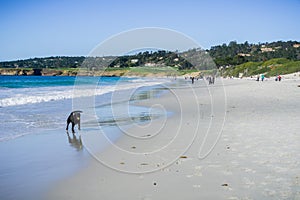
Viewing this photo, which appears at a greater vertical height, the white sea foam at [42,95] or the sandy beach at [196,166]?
the white sea foam at [42,95]

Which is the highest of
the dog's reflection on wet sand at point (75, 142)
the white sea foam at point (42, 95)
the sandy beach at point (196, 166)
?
the white sea foam at point (42, 95)

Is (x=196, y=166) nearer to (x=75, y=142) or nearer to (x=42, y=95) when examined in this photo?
(x=75, y=142)

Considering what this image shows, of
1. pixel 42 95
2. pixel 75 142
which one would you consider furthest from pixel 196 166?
pixel 42 95

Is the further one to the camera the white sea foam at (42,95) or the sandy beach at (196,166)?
the white sea foam at (42,95)

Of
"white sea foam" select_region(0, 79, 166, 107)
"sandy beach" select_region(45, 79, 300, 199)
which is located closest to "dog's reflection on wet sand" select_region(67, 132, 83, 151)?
"sandy beach" select_region(45, 79, 300, 199)

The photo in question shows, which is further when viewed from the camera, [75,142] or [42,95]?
[42,95]

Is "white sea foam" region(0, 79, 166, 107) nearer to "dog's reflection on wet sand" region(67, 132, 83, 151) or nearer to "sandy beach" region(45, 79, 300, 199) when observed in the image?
"dog's reflection on wet sand" region(67, 132, 83, 151)

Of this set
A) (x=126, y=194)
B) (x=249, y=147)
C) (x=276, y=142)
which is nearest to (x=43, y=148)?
(x=126, y=194)

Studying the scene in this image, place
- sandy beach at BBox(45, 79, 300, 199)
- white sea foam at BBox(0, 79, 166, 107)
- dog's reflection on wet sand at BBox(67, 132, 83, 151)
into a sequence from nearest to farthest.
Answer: sandy beach at BBox(45, 79, 300, 199) < dog's reflection on wet sand at BBox(67, 132, 83, 151) < white sea foam at BBox(0, 79, 166, 107)

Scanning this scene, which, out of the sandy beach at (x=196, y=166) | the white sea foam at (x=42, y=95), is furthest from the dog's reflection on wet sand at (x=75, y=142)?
the white sea foam at (x=42, y=95)

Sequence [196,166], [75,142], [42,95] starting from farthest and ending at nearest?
[42,95]
[75,142]
[196,166]

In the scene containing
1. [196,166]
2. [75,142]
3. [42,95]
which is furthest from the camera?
[42,95]

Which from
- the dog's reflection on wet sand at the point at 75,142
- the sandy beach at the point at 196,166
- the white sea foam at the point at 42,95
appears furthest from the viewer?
the white sea foam at the point at 42,95

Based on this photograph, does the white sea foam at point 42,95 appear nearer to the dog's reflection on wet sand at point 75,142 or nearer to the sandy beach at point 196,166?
the dog's reflection on wet sand at point 75,142
